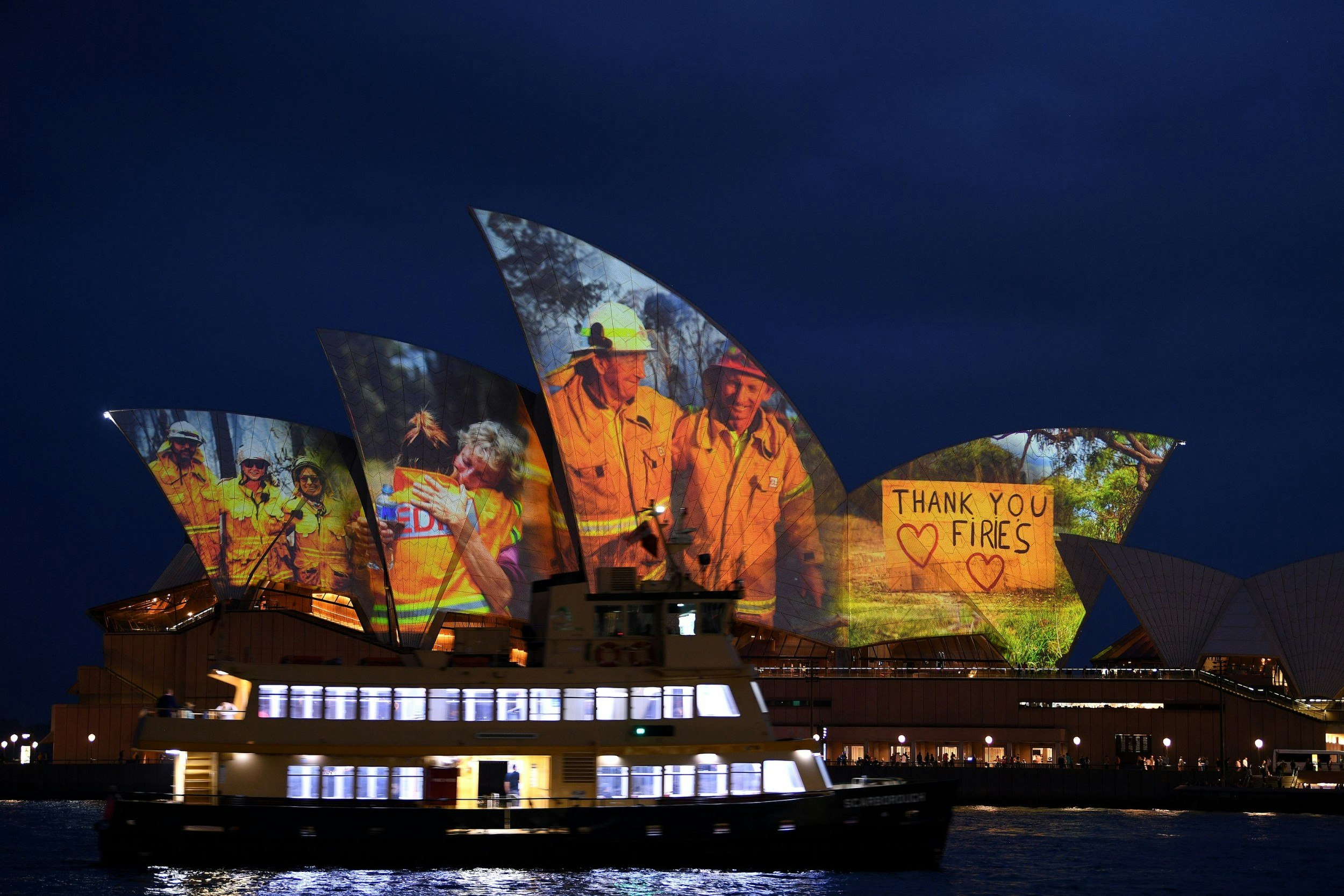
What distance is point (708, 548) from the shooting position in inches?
2749

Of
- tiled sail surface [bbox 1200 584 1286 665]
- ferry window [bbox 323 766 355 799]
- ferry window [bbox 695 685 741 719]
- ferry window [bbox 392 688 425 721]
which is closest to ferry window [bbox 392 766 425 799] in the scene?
ferry window [bbox 323 766 355 799]

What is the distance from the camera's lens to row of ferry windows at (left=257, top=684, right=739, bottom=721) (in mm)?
32656

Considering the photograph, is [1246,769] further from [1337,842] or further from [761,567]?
[761,567]

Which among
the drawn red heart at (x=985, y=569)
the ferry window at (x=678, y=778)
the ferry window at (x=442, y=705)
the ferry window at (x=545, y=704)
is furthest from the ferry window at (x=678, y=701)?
the drawn red heart at (x=985, y=569)

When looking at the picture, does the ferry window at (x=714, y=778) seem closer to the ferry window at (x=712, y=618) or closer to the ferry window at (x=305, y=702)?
the ferry window at (x=712, y=618)

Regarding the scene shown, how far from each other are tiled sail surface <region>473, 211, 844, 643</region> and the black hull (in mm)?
34795

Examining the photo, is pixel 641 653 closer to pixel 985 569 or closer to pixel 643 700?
pixel 643 700

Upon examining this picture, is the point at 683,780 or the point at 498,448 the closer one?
the point at 683,780

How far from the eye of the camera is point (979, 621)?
237 ft

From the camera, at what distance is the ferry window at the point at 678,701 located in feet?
108

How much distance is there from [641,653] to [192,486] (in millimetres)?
45245

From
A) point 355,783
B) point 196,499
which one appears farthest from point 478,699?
point 196,499

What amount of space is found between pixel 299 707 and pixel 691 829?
8678 mm

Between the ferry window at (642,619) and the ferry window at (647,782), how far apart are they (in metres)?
2.97
